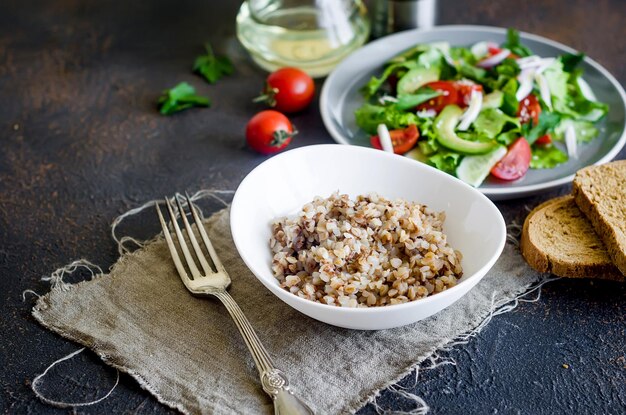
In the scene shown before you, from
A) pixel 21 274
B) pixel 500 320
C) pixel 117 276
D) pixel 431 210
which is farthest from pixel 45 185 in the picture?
pixel 500 320

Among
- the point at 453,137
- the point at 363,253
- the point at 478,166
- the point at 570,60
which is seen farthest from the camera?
the point at 570,60

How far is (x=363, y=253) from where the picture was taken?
2328 millimetres

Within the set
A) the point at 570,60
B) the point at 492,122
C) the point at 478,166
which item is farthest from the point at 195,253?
the point at 570,60

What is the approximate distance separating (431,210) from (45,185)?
5.72ft

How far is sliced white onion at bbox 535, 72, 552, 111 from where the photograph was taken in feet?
11.0

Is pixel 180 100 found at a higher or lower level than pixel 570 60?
lower

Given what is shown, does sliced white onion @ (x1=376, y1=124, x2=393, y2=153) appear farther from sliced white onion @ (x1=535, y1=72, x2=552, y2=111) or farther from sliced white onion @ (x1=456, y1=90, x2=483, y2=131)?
sliced white onion @ (x1=535, y1=72, x2=552, y2=111)

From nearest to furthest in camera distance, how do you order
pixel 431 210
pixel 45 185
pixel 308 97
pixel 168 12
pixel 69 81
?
1. pixel 431 210
2. pixel 45 185
3. pixel 308 97
4. pixel 69 81
5. pixel 168 12

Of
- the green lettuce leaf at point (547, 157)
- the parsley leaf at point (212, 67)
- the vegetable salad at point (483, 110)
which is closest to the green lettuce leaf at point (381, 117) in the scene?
the vegetable salad at point (483, 110)

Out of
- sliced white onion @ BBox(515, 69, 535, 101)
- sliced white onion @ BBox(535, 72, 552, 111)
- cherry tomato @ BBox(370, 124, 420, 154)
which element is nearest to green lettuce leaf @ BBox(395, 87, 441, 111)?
cherry tomato @ BBox(370, 124, 420, 154)

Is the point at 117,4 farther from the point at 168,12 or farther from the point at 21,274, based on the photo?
the point at 21,274

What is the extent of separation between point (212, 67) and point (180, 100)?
372 mm

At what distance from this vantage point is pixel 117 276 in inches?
105

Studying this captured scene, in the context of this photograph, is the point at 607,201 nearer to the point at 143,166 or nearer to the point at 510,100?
the point at 510,100
